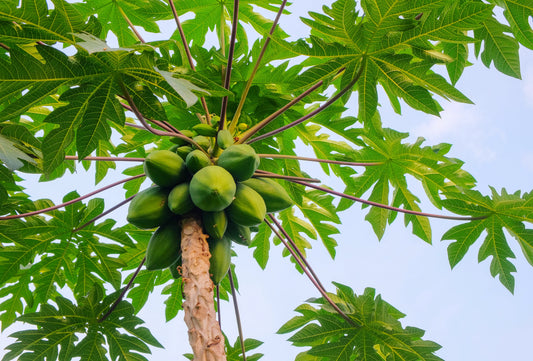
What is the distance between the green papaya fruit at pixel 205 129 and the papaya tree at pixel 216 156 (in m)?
0.01

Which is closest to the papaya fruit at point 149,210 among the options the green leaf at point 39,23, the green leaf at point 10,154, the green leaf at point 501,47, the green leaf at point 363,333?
the green leaf at point 10,154

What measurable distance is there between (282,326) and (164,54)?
190cm

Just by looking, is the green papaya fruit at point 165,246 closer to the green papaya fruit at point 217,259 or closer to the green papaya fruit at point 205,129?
the green papaya fruit at point 217,259

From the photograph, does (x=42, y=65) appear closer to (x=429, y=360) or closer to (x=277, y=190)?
(x=277, y=190)

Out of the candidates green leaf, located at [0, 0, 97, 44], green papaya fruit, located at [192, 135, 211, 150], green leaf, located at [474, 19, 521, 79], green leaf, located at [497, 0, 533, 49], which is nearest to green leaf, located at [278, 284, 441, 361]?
green papaya fruit, located at [192, 135, 211, 150]

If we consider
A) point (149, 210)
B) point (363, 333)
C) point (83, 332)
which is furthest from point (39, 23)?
point (363, 333)

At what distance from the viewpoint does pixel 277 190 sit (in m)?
2.41

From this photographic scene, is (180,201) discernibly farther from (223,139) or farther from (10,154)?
(10,154)

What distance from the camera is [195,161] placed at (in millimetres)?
2180

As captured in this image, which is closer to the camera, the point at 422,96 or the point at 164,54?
the point at 422,96

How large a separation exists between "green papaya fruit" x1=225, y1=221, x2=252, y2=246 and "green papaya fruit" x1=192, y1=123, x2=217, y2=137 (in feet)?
1.62

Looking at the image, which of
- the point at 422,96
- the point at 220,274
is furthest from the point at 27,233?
the point at 422,96

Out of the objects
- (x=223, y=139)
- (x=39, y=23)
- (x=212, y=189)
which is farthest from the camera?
(x=223, y=139)

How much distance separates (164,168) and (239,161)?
0.34 m
